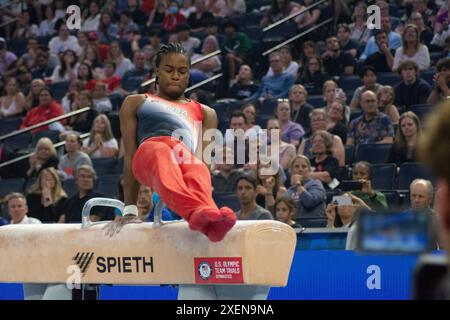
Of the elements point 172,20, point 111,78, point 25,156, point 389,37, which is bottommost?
point 25,156

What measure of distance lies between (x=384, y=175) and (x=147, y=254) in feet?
12.6

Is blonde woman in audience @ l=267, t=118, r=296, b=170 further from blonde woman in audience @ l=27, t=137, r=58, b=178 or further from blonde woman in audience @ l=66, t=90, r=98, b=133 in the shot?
blonde woman in audience @ l=66, t=90, r=98, b=133

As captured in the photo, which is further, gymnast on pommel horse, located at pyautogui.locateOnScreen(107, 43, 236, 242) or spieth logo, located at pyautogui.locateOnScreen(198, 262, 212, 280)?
spieth logo, located at pyautogui.locateOnScreen(198, 262, 212, 280)

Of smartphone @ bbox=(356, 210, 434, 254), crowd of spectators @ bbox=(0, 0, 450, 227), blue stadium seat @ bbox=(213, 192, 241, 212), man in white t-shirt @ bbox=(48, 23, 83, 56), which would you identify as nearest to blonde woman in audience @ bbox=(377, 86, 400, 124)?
crowd of spectators @ bbox=(0, 0, 450, 227)

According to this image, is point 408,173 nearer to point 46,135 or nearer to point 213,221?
point 213,221

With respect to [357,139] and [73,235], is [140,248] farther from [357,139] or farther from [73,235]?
[357,139]

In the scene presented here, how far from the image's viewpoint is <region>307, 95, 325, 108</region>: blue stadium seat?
9.50 metres

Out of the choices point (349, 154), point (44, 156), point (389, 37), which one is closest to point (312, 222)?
point (349, 154)

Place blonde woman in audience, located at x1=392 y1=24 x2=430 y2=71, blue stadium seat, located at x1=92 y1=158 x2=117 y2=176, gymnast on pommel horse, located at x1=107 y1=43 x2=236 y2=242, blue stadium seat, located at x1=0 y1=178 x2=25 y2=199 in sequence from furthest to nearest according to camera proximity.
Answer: blue stadium seat, located at x1=0 y1=178 x2=25 y2=199 → blue stadium seat, located at x1=92 y1=158 x2=117 y2=176 → blonde woman in audience, located at x1=392 y1=24 x2=430 y2=71 → gymnast on pommel horse, located at x1=107 y1=43 x2=236 y2=242

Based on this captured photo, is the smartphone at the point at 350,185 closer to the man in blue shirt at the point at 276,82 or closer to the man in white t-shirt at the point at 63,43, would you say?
the man in blue shirt at the point at 276,82

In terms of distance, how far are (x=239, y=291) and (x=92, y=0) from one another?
9.94m

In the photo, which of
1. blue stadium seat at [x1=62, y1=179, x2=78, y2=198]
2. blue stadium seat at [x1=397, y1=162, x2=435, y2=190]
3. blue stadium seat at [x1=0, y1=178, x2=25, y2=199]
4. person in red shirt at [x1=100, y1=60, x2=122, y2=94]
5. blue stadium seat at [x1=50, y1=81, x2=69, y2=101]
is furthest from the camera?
blue stadium seat at [x1=50, y1=81, x2=69, y2=101]

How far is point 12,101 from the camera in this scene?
11984 mm

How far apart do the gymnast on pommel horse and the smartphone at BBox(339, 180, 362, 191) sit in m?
2.36
